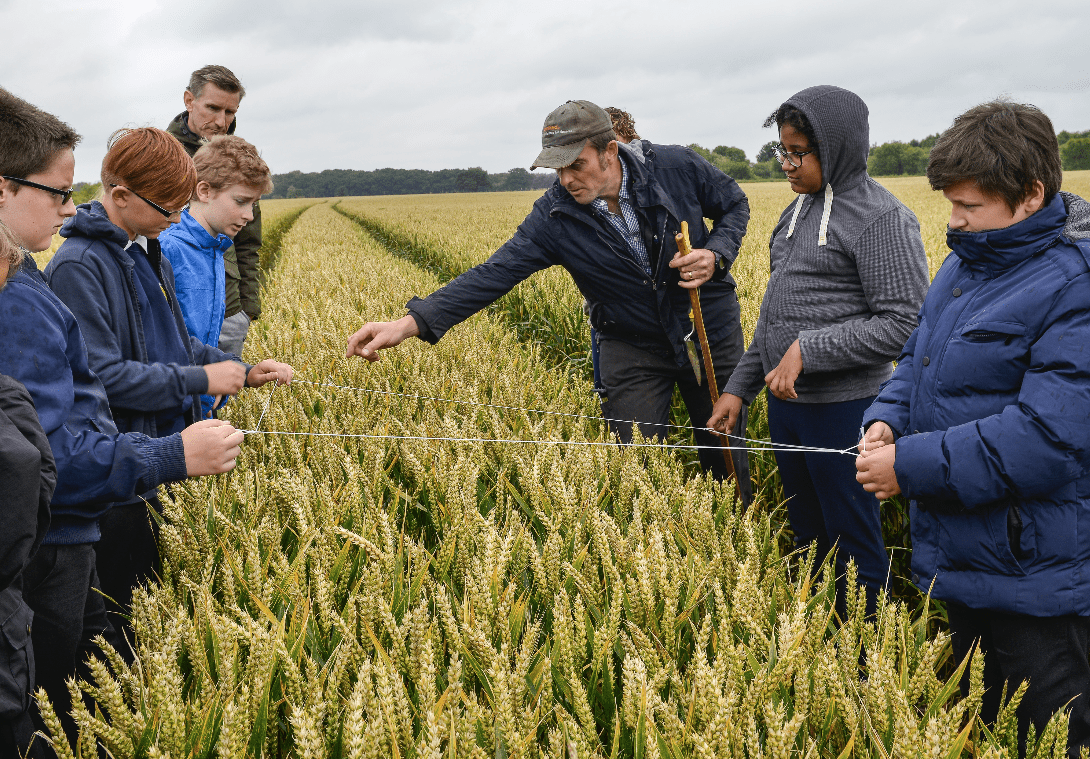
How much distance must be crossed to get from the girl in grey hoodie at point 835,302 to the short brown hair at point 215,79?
3.72 metres

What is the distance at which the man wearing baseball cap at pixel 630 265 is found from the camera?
326 centimetres

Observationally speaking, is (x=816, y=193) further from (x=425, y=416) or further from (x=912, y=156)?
(x=912, y=156)

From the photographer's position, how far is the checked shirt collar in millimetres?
3439

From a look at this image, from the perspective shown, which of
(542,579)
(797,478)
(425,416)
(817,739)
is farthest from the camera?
(425,416)

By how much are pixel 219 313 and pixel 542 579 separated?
2.15 metres

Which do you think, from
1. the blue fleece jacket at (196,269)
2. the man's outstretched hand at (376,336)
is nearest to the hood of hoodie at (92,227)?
the blue fleece jacket at (196,269)

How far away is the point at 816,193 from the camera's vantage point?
9.10 feet

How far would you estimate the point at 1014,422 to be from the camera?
1.66 m

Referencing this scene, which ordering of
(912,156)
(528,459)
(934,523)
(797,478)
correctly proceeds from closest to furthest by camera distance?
(934,523) → (528,459) → (797,478) → (912,156)

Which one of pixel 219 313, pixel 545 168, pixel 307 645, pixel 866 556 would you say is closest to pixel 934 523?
pixel 866 556

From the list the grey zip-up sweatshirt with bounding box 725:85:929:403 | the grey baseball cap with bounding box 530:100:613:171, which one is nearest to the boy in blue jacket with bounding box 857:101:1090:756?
the grey zip-up sweatshirt with bounding box 725:85:929:403

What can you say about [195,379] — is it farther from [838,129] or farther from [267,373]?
[838,129]

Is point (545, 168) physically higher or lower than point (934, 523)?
higher

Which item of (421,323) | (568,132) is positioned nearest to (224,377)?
(421,323)
